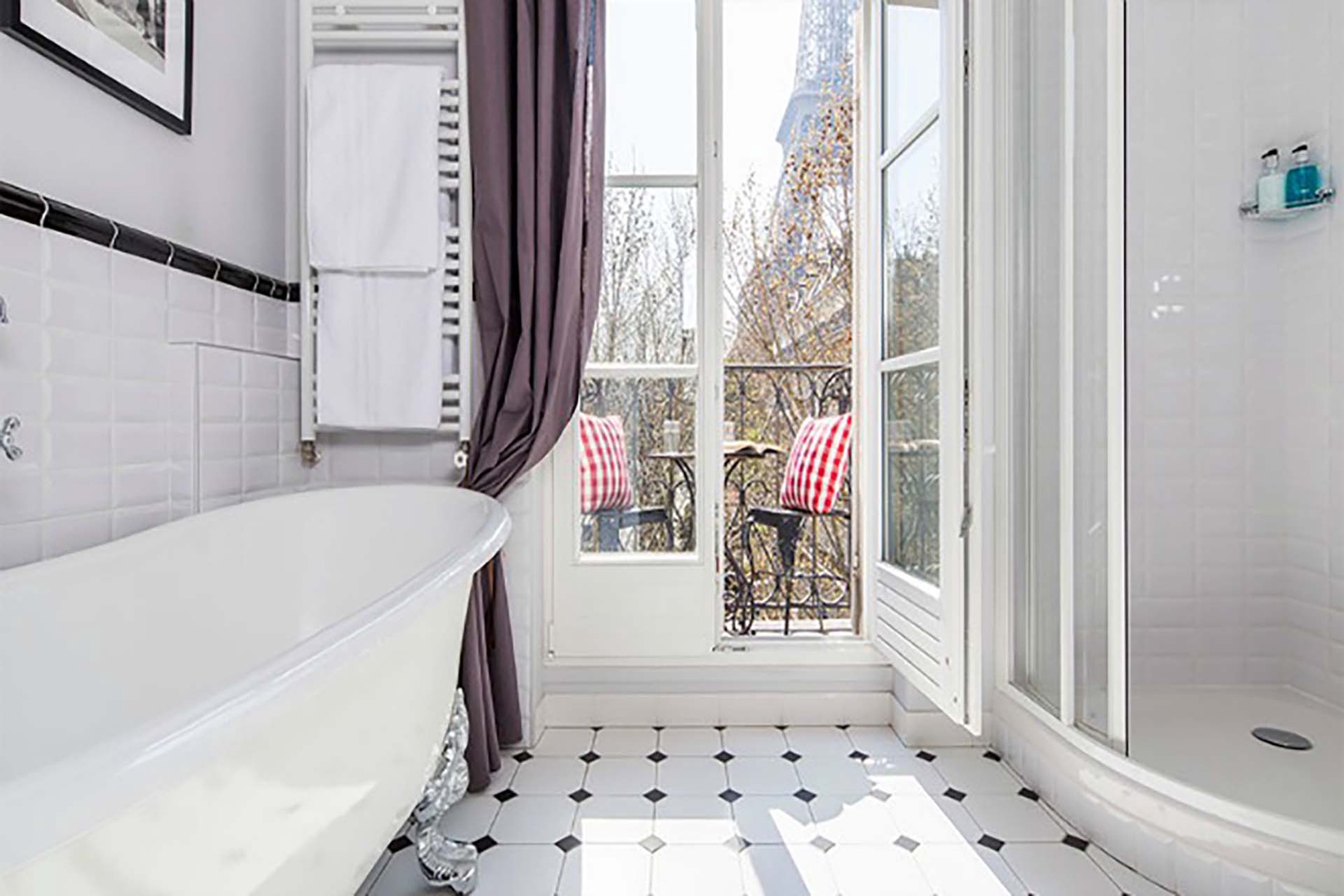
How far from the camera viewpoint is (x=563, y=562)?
7.78 ft

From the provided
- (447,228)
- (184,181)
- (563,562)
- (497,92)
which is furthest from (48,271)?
(563,562)

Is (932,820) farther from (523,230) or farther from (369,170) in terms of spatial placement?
(369,170)

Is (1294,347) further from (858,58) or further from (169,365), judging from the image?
(169,365)

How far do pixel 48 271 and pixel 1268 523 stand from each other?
3078 mm

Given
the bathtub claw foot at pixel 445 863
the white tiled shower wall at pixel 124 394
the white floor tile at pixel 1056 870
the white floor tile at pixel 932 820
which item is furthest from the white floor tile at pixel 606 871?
the white tiled shower wall at pixel 124 394

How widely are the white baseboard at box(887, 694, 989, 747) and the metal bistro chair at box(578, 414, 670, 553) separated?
98cm

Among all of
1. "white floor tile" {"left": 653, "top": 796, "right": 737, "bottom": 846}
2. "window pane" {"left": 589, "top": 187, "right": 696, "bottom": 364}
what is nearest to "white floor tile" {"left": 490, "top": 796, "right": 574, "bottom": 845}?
"white floor tile" {"left": 653, "top": 796, "right": 737, "bottom": 846}

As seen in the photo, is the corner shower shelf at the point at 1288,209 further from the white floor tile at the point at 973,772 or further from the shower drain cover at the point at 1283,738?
the white floor tile at the point at 973,772

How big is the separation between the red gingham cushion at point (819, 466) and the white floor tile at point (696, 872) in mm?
1620

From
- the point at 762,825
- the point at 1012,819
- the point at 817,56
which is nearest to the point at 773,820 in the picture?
the point at 762,825

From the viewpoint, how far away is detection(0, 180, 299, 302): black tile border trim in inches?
49.0

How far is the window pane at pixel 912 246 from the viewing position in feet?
6.61

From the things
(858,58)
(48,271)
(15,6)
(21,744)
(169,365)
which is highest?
(858,58)

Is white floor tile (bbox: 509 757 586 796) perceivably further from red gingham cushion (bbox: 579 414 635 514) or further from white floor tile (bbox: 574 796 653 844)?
red gingham cushion (bbox: 579 414 635 514)
